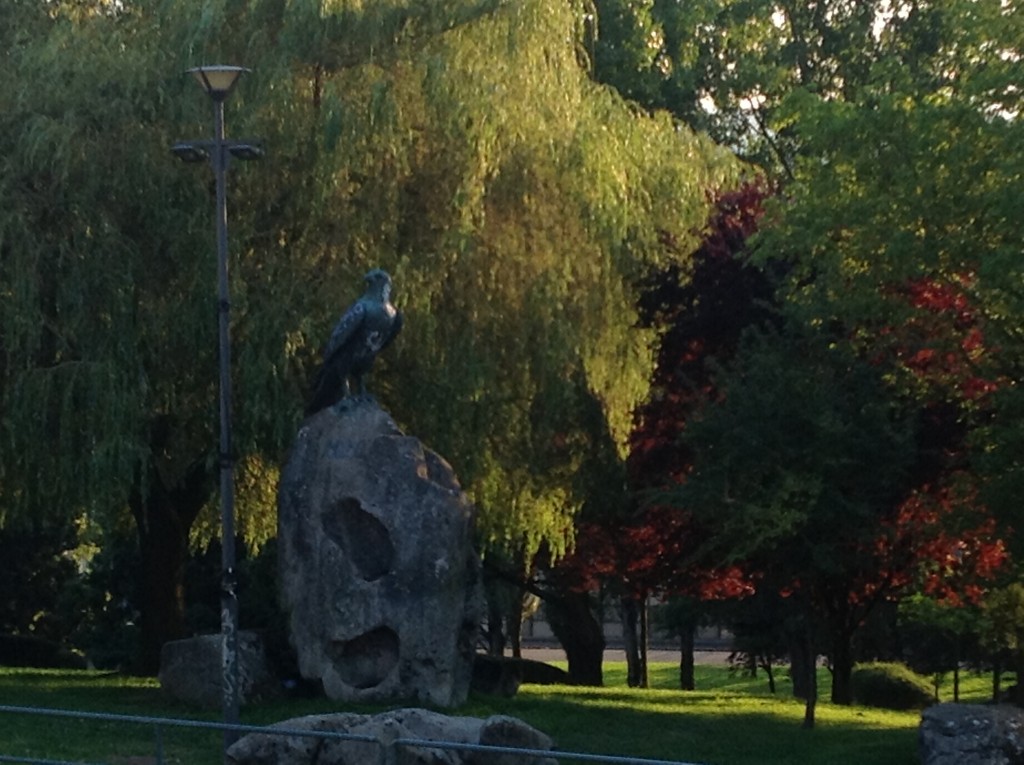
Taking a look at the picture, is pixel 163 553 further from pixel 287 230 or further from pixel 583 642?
pixel 583 642

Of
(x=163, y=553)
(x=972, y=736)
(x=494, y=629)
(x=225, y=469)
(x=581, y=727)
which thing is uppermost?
(x=225, y=469)

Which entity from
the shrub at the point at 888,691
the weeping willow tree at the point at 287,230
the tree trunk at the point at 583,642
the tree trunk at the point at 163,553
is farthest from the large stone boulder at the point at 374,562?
the shrub at the point at 888,691

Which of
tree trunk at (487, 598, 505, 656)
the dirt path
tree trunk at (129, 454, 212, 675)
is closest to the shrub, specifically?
tree trunk at (487, 598, 505, 656)

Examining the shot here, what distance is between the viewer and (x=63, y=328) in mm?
20641

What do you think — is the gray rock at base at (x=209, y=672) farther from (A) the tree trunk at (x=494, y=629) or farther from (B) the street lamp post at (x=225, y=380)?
(A) the tree trunk at (x=494, y=629)

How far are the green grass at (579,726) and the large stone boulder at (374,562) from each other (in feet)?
1.93

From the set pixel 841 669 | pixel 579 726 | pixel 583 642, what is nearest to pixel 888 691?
pixel 583 642

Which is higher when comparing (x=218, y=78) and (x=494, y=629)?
(x=218, y=78)

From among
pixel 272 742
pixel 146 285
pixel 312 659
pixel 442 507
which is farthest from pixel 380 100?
pixel 272 742

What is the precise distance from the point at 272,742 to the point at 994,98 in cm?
1075

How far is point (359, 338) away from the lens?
61.9ft

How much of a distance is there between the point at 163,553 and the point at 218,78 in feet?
32.8

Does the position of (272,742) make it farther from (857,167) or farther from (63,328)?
(857,167)

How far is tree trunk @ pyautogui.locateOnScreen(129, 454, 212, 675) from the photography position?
24.1m
